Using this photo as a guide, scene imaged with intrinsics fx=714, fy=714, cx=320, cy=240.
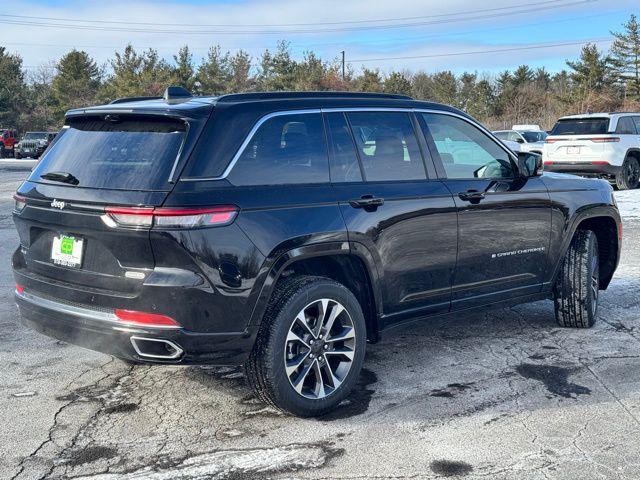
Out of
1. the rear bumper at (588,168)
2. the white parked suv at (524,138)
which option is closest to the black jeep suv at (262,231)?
the rear bumper at (588,168)

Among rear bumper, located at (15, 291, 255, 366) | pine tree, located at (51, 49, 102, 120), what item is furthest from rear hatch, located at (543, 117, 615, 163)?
pine tree, located at (51, 49, 102, 120)

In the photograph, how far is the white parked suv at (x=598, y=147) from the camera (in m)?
16.8

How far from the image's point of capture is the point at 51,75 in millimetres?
70438

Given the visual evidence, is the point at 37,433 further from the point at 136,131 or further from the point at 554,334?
the point at 554,334

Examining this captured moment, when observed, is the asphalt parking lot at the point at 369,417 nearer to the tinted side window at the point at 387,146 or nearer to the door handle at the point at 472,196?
the door handle at the point at 472,196

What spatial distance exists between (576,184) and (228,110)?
3224 mm

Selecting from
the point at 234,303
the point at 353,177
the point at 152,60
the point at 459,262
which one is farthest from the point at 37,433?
the point at 152,60

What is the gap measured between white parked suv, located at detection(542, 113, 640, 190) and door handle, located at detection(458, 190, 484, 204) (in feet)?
42.5

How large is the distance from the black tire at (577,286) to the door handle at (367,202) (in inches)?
87.2

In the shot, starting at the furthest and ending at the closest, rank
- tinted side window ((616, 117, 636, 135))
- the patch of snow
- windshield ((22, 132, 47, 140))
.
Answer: windshield ((22, 132, 47, 140)) < tinted side window ((616, 117, 636, 135)) < the patch of snow

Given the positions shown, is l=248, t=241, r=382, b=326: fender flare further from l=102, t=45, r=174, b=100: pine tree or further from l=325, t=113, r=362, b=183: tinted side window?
l=102, t=45, r=174, b=100: pine tree

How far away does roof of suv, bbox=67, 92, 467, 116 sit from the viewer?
3.97 meters

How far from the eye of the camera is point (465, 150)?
5.20 meters

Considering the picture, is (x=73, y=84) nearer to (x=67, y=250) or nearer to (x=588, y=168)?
(x=588, y=168)
